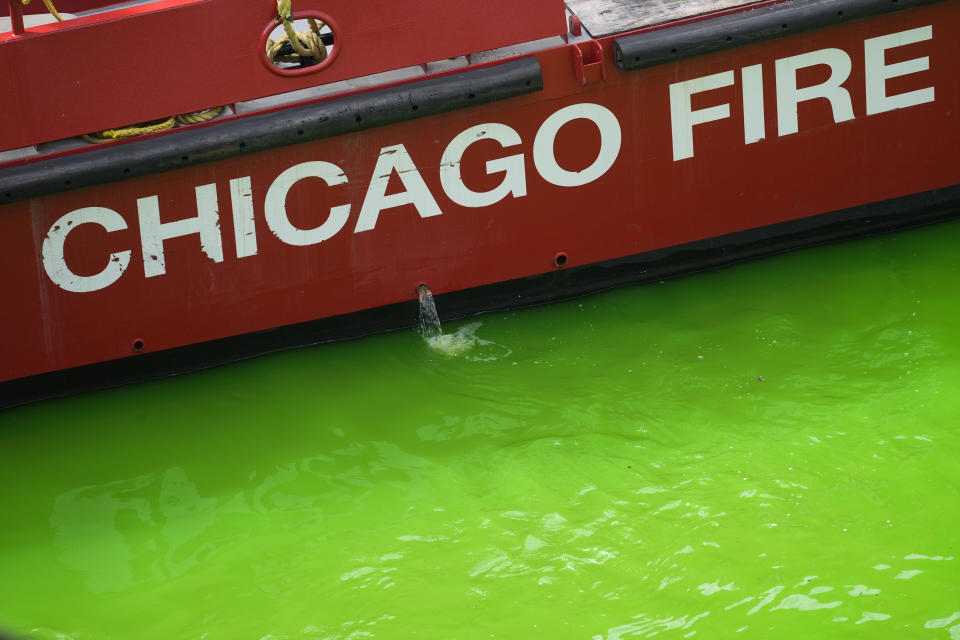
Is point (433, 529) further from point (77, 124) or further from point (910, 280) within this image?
point (910, 280)

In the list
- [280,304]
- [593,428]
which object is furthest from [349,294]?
[593,428]

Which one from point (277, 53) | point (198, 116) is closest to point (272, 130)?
point (198, 116)

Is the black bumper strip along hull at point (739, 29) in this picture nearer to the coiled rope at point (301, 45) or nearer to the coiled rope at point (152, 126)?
the coiled rope at point (301, 45)

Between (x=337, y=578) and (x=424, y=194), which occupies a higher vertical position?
(x=424, y=194)

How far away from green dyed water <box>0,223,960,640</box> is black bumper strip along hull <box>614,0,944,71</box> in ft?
3.31

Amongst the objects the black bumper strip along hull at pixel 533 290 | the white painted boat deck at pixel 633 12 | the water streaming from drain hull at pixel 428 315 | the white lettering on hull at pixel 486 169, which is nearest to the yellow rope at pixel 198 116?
the white lettering on hull at pixel 486 169

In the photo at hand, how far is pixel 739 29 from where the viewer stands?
4176 mm

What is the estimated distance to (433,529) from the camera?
3.63 metres

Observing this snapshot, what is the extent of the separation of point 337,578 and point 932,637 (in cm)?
172

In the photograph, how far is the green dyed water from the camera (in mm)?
3295

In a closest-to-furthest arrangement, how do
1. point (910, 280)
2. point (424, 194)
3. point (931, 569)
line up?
point (931, 569)
point (424, 194)
point (910, 280)

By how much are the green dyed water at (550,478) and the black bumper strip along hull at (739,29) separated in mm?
1009

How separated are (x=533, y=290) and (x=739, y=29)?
50.6 inches

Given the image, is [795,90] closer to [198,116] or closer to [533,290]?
[533,290]
